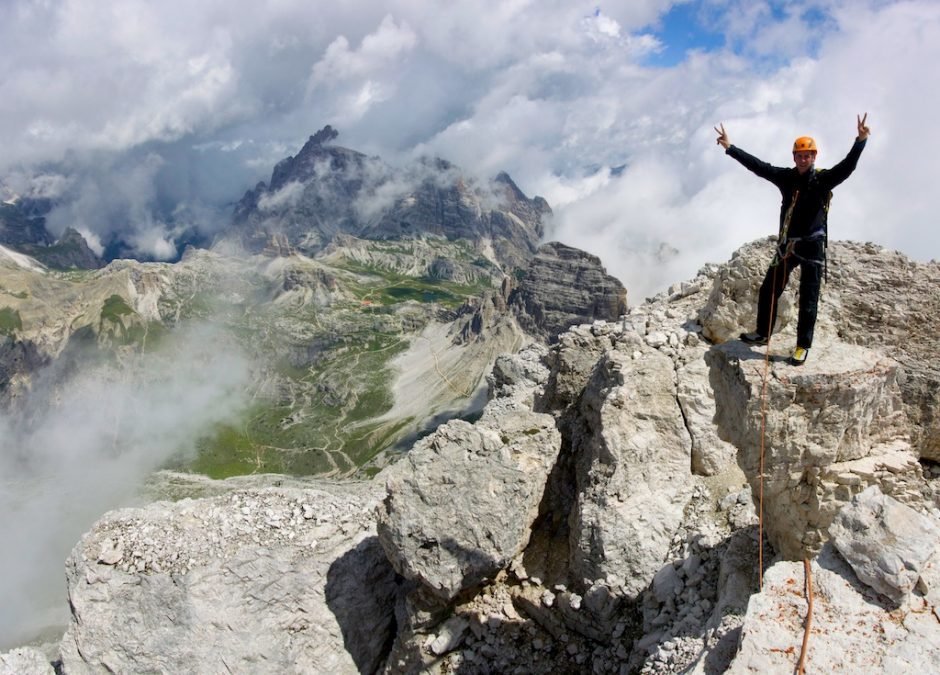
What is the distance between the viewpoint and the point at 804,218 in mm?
13266

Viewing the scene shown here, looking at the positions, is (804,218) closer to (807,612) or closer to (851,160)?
(851,160)

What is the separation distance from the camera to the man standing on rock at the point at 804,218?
12.8 metres

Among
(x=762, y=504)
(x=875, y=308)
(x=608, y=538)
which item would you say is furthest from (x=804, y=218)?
(x=608, y=538)

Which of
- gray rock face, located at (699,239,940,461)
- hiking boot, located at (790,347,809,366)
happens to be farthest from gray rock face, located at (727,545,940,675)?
gray rock face, located at (699,239,940,461)

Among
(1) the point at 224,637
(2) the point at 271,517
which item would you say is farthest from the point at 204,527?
(1) the point at 224,637

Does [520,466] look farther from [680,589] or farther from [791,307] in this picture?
[791,307]

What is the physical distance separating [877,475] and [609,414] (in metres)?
7.42

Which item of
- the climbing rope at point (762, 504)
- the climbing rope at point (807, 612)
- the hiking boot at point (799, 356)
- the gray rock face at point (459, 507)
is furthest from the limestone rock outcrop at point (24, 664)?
the hiking boot at point (799, 356)

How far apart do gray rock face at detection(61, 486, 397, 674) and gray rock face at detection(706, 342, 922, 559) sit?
15.9 metres

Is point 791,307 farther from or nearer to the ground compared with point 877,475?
farther from the ground

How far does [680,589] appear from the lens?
15023mm

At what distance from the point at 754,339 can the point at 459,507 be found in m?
10.1

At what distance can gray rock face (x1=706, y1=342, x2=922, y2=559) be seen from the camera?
12.4 metres

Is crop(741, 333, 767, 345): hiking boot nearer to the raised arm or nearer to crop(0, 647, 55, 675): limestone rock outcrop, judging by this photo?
the raised arm
